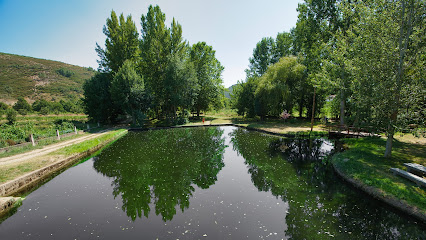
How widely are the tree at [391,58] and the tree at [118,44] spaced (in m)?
36.2

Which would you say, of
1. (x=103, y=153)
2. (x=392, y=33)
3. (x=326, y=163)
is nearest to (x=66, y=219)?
(x=103, y=153)

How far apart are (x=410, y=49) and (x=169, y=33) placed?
3218cm

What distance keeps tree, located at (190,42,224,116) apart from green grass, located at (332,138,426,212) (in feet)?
96.6

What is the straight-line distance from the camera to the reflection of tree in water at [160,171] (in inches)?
348

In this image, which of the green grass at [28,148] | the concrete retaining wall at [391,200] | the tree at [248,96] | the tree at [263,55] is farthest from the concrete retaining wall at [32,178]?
the tree at [263,55]

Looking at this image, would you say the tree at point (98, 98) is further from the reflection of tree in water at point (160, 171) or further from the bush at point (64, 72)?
the bush at point (64, 72)

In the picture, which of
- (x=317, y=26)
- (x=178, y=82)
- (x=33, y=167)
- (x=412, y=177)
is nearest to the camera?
(x=412, y=177)

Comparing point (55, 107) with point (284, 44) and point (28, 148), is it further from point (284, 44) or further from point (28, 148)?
point (284, 44)

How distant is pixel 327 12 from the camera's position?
2486cm

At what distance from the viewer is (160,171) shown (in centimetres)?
1266

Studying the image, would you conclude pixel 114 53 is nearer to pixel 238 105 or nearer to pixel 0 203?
pixel 238 105

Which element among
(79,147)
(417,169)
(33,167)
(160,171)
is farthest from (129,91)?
(417,169)

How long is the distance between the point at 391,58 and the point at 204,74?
33591 millimetres

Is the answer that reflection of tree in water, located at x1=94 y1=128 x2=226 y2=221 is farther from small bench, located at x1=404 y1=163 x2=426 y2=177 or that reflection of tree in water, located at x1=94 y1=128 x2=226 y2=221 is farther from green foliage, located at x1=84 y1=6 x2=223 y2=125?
green foliage, located at x1=84 y1=6 x2=223 y2=125
